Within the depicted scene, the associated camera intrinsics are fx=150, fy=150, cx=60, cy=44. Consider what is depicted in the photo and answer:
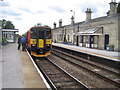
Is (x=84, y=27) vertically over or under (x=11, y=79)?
over

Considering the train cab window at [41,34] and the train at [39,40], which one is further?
the train cab window at [41,34]

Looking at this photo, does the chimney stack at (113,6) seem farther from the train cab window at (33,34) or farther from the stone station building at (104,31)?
the train cab window at (33,34)

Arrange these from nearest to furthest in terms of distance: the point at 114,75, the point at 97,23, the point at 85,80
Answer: the point at 85,80, the point at 114,75, the point at 97,23

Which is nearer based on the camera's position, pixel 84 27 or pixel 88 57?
pixel 88 57

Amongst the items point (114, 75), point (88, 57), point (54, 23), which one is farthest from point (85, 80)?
point (54, 23)

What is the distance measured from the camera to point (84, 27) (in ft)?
88.7

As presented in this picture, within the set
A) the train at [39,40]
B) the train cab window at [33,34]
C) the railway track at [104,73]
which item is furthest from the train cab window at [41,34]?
the railway track at [104,73]

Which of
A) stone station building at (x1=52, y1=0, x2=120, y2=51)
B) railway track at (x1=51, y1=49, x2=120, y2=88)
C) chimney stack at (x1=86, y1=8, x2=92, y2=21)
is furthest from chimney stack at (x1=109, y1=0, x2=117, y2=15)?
railway track at (x1=51, y1=49, x2=120, y2=88)

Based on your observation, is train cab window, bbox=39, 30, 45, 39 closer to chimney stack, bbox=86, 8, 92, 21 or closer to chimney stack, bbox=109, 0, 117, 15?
chimney stack, bbox=109, 0, 117, 15

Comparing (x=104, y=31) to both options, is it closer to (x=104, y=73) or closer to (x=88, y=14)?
(x=88, y=14)

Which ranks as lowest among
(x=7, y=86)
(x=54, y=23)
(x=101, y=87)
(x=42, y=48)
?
(x=101, y=87)

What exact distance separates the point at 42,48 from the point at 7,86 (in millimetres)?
8283

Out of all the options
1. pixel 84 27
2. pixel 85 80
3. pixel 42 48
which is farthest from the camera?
pixel 84 27

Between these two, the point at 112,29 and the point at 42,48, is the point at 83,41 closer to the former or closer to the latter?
the point at 112,29
